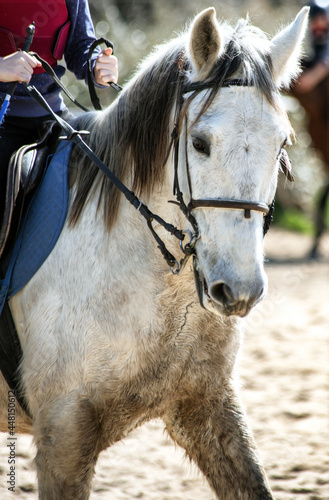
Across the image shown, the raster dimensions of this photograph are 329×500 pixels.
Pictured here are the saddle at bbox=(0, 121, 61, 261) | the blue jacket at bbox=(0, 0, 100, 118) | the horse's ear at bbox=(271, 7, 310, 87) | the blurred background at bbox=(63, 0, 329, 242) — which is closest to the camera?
the horse's ear at bbox=(271, 7, 310, 87)

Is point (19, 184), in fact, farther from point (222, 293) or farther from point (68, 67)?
point (222, 293)

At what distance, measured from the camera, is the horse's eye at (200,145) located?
2236mm

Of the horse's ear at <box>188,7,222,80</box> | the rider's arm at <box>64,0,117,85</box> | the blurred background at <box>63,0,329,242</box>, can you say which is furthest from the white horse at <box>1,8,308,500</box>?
the blurred background at <box>63,0,329,242</box>

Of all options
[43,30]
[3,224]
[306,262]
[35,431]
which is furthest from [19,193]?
[306,262]

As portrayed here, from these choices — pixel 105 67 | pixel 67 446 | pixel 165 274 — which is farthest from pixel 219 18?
pixel 67 446

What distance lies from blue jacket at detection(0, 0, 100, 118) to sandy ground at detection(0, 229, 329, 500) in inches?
52.9

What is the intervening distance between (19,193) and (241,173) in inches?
40.1

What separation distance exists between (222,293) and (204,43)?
35.4 inches

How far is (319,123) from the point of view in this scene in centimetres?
941

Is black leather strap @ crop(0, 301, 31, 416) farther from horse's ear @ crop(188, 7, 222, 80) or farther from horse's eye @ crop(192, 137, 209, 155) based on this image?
horse's ear @ crop(188, 7, 222, 80)

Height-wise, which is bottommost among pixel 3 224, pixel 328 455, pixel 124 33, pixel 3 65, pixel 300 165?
pixel 300 165

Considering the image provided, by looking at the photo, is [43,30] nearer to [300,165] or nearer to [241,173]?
[241,173]

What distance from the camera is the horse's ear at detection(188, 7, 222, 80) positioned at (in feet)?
7.34

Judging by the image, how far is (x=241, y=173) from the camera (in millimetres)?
2164
